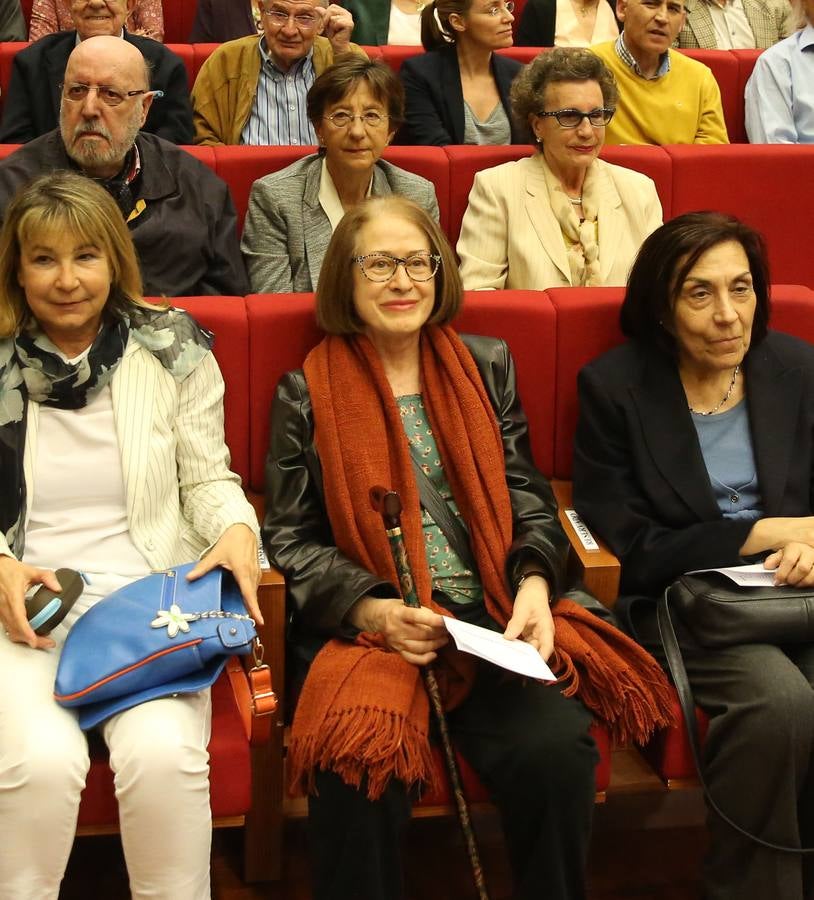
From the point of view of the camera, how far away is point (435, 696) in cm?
111

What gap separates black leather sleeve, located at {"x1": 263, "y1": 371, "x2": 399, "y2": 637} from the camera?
117cm

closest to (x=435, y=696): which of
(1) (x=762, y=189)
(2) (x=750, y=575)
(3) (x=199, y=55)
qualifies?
(2) (x=750, y=575)

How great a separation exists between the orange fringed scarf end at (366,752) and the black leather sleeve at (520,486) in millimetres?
211

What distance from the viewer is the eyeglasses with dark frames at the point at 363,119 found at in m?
1.71

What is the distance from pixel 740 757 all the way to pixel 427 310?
53 centimetres

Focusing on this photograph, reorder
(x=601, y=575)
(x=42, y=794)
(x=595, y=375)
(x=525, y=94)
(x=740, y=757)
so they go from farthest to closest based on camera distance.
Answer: (x=525, y=94)
(x=595, y=375)
(x=601, y=575)
(x=740, y=757)
(x=42, y=794)

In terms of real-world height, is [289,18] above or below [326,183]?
above

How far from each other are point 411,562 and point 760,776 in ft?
1.22

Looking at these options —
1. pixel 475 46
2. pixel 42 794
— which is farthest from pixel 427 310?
pixel 475 46

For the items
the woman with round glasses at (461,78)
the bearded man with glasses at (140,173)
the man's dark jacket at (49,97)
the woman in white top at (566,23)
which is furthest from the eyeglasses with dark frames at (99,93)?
the woman in white top at (566,23)

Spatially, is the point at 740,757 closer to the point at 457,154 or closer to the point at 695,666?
the point at 695,666

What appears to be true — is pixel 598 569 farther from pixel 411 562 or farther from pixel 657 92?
pixel 657 92

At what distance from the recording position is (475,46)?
213 centimetres

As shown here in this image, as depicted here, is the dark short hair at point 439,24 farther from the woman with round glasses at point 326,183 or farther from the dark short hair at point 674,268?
the dark short hair at point 674,268
